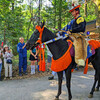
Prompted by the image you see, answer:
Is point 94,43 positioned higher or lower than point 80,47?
higher

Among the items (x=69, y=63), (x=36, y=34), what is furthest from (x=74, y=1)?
(x=69, y=63)

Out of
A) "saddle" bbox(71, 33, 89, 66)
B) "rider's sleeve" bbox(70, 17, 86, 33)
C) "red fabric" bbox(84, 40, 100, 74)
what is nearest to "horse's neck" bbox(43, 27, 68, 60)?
"saddle" bbox(71, 33, 89, 66)

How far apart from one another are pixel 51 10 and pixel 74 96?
6.87 meters

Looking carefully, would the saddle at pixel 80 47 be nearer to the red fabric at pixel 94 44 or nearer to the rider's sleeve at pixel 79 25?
the rider's sleeve at pixel 79 25

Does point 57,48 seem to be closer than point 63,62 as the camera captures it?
No

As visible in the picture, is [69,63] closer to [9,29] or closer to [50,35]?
[50,35]

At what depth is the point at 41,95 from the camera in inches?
139

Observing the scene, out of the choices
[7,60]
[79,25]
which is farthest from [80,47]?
[7,60]

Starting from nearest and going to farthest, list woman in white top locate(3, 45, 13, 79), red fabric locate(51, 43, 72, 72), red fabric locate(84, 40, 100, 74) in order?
red fabric locate(51, 43, 72, 72)
red fabric locate(84, 40, 100, 74)
woman in white top locate(3, 45, 13, 79)

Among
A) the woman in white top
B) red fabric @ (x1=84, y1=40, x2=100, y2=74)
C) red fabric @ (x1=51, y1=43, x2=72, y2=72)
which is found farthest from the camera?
the woman in white top

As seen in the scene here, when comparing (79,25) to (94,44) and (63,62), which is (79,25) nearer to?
(94,44)

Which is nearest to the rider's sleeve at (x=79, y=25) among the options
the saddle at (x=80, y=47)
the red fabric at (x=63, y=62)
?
the saddle at (x=80, y=47)

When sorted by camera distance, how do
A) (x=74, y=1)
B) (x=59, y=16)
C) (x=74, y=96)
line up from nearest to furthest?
(x=74, y=1), (x=74, y=96), (x=59, y=16)

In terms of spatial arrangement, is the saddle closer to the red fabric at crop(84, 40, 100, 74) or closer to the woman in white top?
the red fabric at crop(84, 40, 100, 74)
